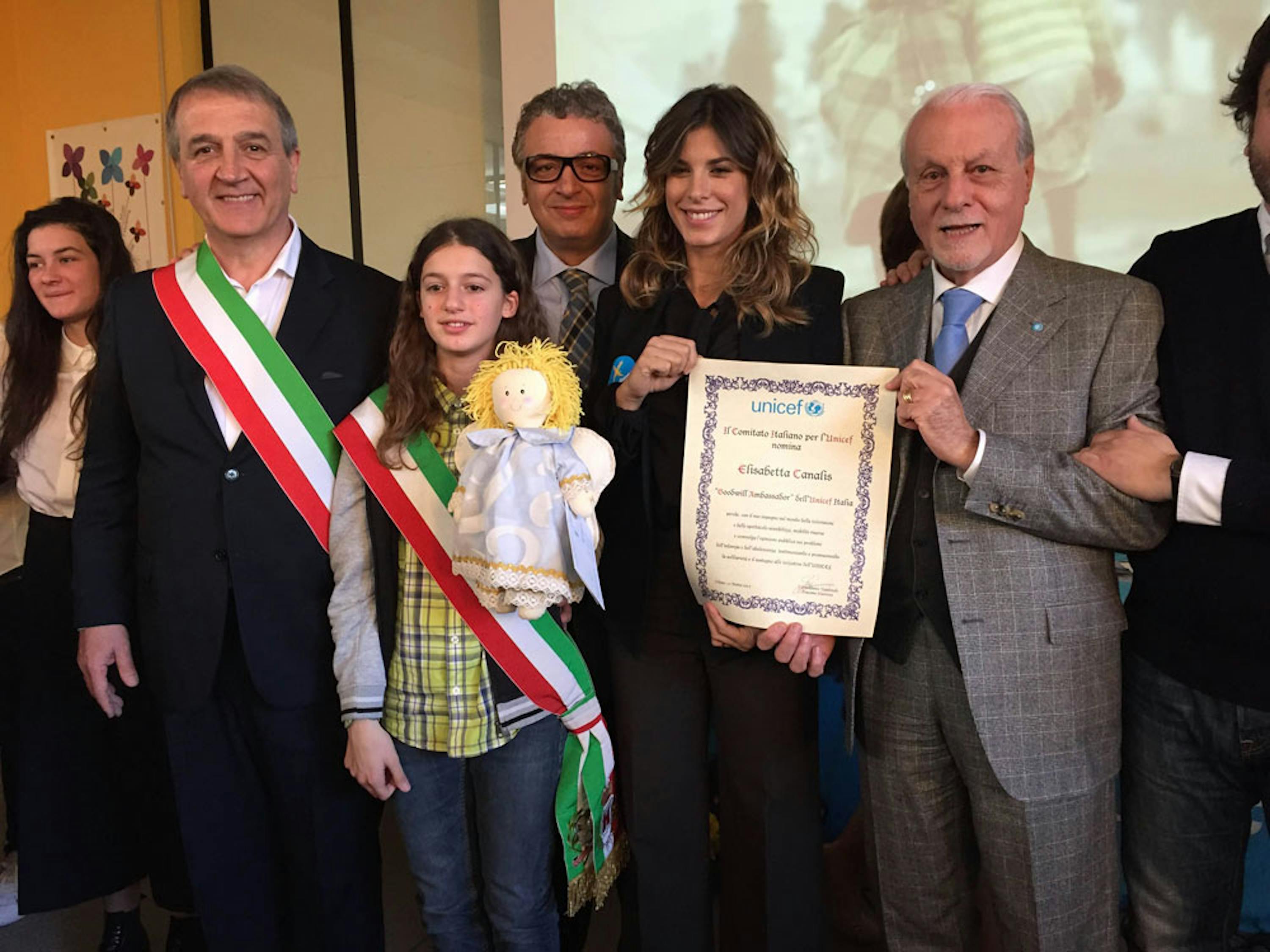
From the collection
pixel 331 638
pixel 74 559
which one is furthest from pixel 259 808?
pixel 74 559

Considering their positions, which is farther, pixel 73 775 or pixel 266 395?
pixel 73 775

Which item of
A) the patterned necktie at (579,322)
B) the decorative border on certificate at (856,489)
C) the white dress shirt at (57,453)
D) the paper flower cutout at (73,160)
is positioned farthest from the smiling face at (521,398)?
the paper flower cutout at (73,160)

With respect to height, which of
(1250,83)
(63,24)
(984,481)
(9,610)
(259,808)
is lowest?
(259,808)

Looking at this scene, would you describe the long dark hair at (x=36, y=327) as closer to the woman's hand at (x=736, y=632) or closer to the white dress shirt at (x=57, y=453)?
the white dress shirt at (x=57, y=453)

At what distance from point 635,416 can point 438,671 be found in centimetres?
53

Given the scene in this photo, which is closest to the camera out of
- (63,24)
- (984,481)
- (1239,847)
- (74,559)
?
(984,481)

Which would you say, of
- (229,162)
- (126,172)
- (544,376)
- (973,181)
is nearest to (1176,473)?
(973,181)

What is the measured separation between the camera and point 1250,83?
138cm

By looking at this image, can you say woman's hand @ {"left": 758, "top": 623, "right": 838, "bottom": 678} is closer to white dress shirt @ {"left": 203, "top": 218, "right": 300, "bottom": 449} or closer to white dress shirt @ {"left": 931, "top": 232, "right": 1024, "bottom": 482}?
white dress shirt @ {"left": 931, "top": 232, "right": 1024, "bottom": 482}

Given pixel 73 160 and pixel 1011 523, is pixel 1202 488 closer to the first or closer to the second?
pixel 1011 523

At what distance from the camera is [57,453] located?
2.10m

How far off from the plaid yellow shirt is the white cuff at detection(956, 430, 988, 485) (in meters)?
0.79

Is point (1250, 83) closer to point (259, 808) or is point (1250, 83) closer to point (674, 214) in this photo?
point (674, 214)

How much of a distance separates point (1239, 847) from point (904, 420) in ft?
2.81
